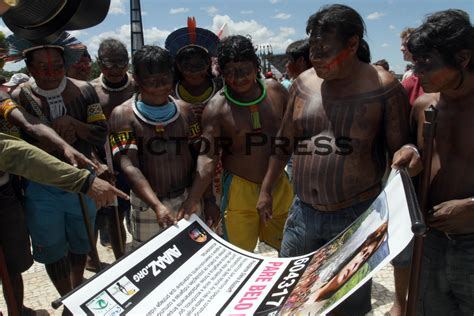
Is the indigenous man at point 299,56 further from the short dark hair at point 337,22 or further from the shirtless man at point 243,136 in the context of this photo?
the short dark hair at point 337,22

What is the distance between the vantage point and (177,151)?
266 centimetres

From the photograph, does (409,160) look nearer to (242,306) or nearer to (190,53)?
(242,306)

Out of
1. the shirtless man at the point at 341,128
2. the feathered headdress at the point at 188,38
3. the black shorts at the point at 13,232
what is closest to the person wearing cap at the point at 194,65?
the feathered headdress at the point at 188,38

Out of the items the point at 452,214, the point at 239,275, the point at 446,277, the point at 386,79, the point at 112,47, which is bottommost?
the point at 446,277

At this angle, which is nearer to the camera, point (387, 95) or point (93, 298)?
point (93, 298)

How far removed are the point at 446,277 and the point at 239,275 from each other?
3.13 feet

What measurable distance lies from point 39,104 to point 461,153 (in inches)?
98.0

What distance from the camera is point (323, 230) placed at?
2.26 m

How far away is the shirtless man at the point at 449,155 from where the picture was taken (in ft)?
5.53

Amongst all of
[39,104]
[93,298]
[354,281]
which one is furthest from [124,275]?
[39,104]

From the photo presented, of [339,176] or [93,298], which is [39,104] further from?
[339,176]

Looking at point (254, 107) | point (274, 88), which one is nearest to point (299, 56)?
point (274, 88)

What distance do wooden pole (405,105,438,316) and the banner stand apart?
10cm

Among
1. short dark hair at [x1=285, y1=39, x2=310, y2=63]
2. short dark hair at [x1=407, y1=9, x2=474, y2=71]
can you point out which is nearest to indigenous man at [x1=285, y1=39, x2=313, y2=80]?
short dark hair at [x1=285, y1=39, x2=310, y2=63]
